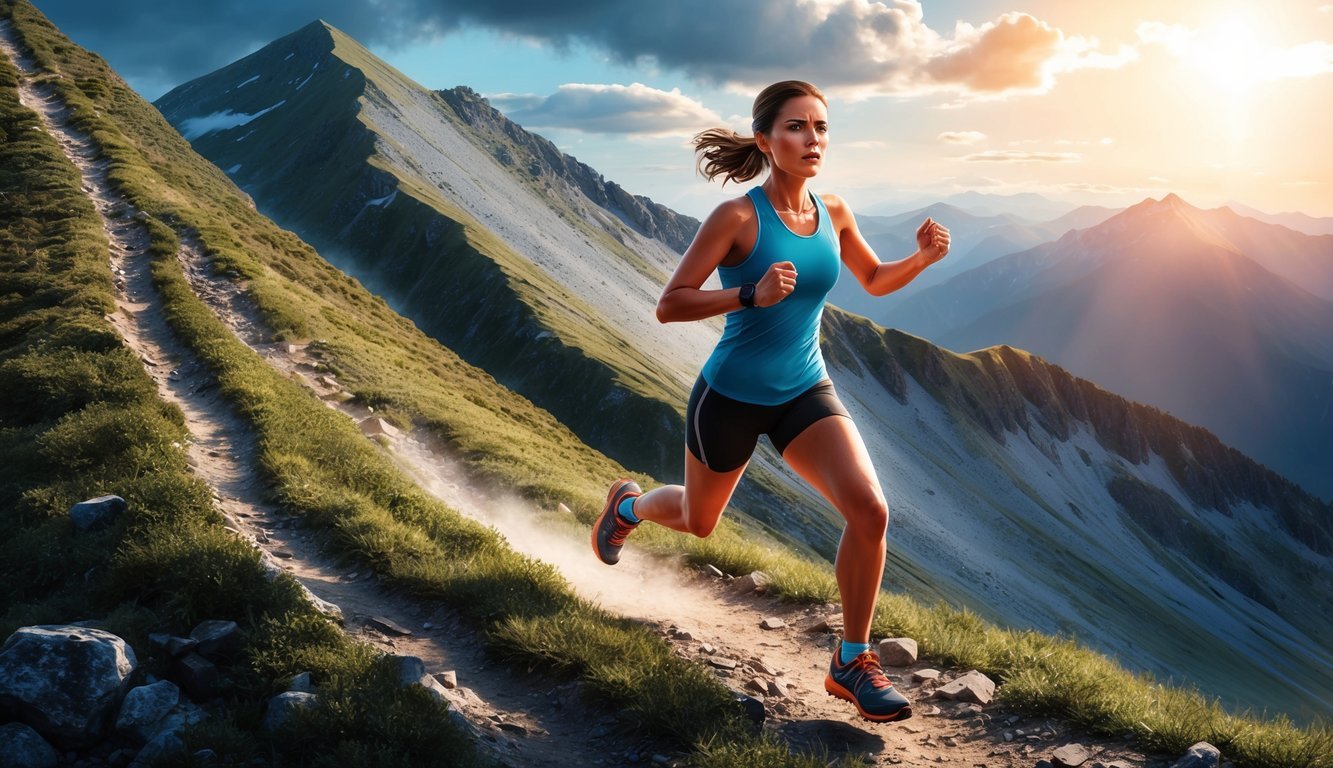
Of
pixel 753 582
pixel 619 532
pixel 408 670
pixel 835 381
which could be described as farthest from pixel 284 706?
pixel 835 381

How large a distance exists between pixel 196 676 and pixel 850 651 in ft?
14.3

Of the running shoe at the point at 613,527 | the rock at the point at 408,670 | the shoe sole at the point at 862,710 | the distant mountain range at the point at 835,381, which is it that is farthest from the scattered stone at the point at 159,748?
the distant mountain range at the point at 835,381

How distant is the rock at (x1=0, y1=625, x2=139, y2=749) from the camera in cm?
499

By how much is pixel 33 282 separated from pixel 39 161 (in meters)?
13.6

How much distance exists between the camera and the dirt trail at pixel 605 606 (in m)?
5.72

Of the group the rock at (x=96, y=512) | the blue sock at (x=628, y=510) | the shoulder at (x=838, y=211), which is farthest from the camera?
the blue sock at (x=628, y=510)

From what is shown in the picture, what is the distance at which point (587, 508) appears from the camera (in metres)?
13.0

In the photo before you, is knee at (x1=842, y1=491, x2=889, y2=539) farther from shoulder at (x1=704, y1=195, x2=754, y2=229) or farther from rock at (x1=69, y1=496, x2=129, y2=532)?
rock at (x1=69, y1=496, x2=129, y2=532)

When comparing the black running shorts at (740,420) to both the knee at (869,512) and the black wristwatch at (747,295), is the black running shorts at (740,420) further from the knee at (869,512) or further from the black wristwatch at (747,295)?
the black wristwatch at (747,295)

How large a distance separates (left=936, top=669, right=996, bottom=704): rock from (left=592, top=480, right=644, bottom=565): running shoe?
3.21 meters

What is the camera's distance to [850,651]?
617 centimetres

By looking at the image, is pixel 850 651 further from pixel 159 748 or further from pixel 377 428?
pixel 377 428

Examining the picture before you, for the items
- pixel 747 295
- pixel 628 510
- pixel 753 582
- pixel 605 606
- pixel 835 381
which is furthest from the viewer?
pixel 835 381

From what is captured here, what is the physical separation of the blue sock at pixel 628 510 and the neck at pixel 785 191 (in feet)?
10.8
